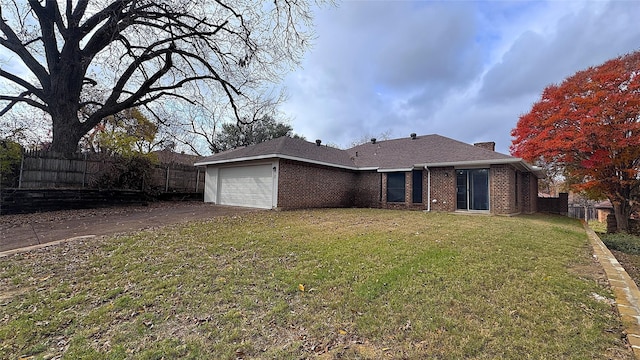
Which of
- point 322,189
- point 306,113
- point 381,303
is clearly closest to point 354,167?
point 322,189

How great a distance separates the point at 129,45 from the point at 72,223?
9670 millimetres

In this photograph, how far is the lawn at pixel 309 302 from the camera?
2.67 metres

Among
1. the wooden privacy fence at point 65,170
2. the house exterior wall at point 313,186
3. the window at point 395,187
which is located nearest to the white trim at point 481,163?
the window at point 395,187

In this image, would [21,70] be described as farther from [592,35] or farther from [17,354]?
[592,35]

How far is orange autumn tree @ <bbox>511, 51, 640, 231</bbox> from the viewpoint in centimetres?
1134

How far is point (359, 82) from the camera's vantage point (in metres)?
16.9

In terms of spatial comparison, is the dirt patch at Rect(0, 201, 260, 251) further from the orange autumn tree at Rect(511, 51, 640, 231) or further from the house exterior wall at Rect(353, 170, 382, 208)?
the orange autumn tree at Rect(511, 51, 640, 231)

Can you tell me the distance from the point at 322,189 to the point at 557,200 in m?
15.8

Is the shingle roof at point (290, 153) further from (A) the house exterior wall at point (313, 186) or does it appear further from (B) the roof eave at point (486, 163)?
(B) the roof eave at point (486, 163)

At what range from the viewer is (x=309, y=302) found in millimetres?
3496

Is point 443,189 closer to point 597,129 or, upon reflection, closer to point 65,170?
point 597,129

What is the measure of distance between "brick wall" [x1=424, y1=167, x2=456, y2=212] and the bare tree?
27.7 ft

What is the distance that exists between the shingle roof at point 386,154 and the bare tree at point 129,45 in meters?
3.44

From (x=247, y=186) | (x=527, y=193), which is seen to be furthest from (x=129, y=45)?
(x=527, y=193)
